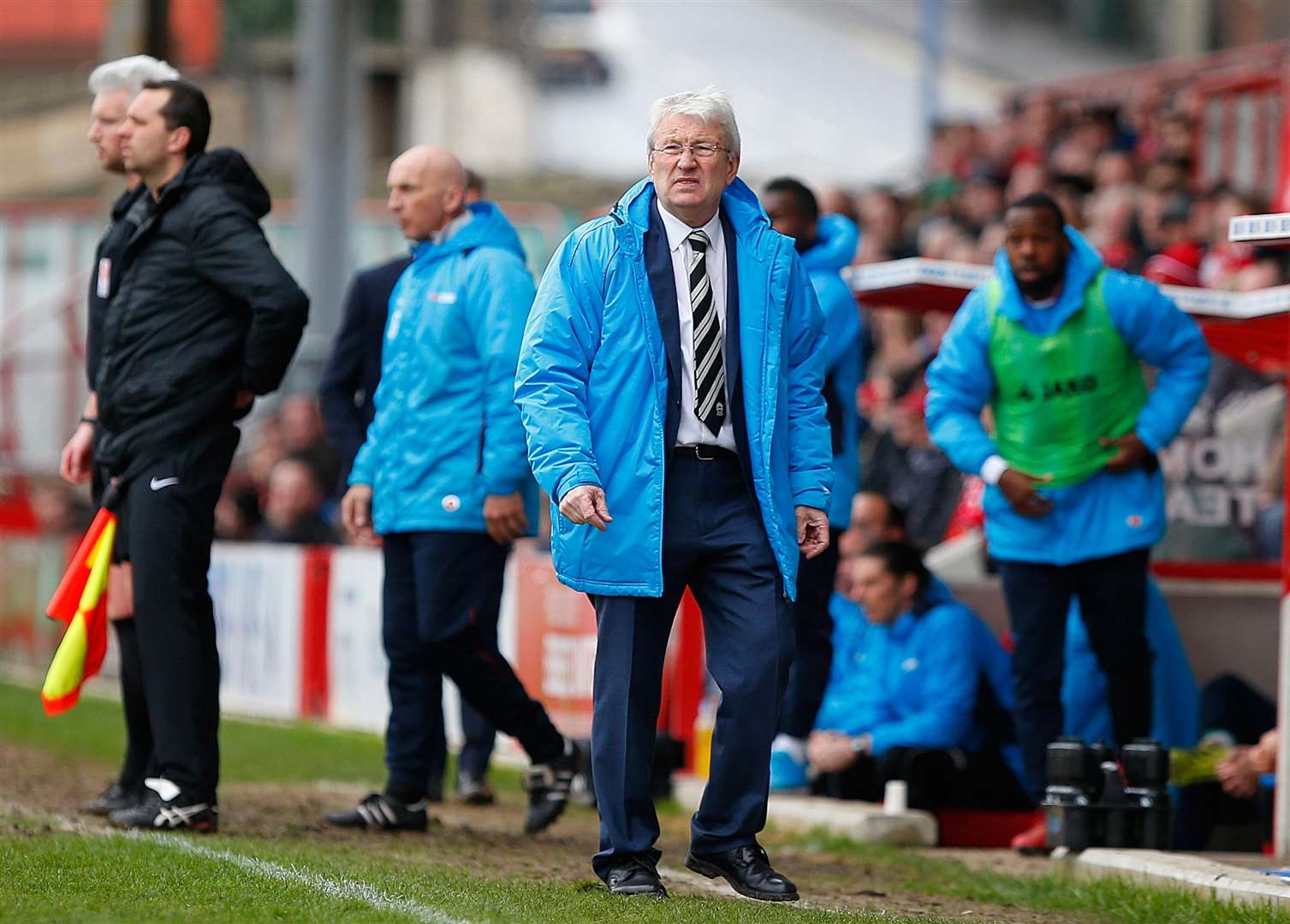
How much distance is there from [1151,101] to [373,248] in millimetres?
9061

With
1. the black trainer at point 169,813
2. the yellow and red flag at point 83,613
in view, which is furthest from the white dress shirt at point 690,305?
the yellow and red flag at point 83,613

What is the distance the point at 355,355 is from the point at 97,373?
120cm

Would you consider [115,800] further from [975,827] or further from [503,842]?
[975,827]

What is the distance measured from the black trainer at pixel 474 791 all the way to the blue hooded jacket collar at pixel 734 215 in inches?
156

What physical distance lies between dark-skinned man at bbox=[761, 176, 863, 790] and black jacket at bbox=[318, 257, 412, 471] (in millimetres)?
1516

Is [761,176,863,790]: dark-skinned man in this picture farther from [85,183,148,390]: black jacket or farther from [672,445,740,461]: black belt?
[672,445,740,461]: black belt

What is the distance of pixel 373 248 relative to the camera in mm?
25391

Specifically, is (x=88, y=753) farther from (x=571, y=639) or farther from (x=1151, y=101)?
(x=1151, y=101)

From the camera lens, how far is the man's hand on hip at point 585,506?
20.4 ft

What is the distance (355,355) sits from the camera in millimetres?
9008

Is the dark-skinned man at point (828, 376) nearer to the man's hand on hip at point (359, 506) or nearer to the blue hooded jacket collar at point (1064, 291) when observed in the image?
the blue hooded jacket collar at point (1064, 291)

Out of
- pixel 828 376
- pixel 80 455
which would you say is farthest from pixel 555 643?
pixel 80 455

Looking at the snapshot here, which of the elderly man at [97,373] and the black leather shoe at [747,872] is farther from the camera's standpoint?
the elderly man at [97,373]

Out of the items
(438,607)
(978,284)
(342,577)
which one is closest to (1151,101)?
(342,577)
